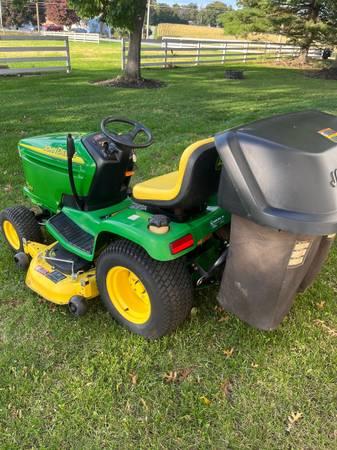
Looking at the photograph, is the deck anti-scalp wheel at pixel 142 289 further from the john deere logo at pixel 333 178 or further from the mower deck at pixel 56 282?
the john deere logo at pixel 333 178

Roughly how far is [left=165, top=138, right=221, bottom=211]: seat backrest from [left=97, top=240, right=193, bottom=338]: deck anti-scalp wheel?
35 cm

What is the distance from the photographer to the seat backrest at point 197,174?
208 centimetres

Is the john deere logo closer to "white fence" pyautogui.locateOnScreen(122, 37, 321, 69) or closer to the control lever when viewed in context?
the control lever

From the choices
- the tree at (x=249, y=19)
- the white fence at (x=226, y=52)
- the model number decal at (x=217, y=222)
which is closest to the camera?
the model number decal at (x=217, y=222)

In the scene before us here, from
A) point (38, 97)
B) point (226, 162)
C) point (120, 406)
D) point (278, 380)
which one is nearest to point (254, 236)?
point (226, 162)

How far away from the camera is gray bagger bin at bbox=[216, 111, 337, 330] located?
1.71 m

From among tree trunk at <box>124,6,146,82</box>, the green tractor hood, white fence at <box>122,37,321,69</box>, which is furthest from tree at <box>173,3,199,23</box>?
the green tractor hood

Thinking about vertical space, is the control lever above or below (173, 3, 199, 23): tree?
above

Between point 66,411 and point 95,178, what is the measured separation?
1.43m

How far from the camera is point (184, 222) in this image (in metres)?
2.38

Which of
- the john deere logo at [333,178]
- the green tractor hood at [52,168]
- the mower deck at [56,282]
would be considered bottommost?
the mower deck at [56,282]

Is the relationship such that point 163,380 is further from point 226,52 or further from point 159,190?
point 226,52

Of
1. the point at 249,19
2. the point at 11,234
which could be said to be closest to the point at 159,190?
the point at 11,234

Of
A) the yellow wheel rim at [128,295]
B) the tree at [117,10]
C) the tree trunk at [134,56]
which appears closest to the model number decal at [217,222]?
the yellow wheel rim at [128,295]
